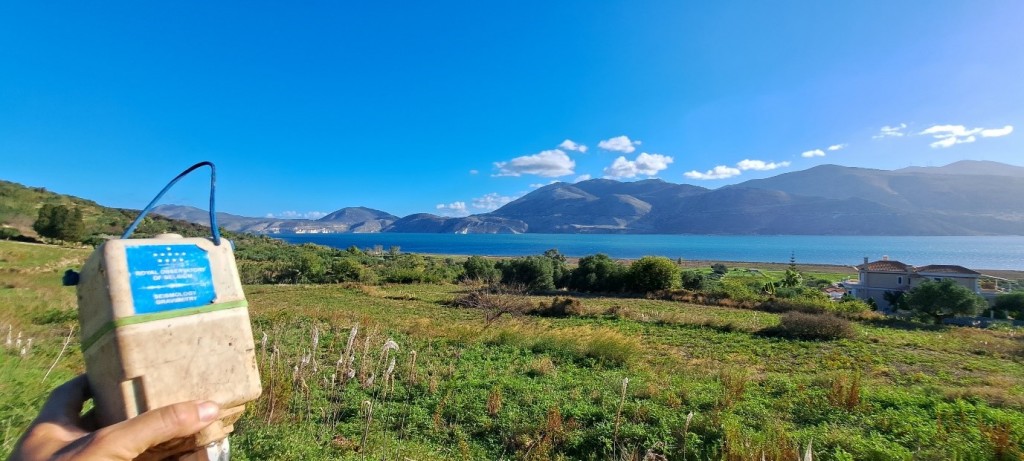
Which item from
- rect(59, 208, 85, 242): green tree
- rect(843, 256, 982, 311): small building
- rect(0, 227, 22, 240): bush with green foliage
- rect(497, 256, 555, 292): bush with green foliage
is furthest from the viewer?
rect(843, 256, 982, 311): small building

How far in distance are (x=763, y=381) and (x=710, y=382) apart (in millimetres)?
1883

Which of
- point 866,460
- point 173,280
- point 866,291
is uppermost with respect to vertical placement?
point 173,280

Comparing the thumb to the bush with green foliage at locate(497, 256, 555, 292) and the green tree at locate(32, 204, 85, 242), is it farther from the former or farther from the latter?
the green tree at locate(32, 204, 85, 242)

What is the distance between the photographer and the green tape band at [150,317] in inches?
49.5

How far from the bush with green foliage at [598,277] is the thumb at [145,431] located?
3858 centimetres

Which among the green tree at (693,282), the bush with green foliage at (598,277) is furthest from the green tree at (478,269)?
the green tree at (693,282)

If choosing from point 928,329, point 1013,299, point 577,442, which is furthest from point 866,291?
point 577,442

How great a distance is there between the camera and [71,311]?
10773 millimetres

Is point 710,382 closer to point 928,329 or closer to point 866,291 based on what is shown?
point 928,329

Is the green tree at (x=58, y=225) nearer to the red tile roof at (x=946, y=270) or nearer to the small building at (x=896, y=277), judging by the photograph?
the small building at (x=896, y=277)

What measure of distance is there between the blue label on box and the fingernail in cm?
34

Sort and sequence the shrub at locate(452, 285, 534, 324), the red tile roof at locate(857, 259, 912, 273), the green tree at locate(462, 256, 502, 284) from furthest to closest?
the green tree at locate(462, 256, 502, 284), the red tile roof at locate(857, 259, 912, 273), the shrub at locate(452, 285, 534, 324)

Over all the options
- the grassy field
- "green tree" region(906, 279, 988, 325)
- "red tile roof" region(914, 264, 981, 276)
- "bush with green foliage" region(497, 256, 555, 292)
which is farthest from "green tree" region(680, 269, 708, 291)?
"red tile roof" region(914, 264, 981, 276)

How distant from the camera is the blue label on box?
4.39 feet
